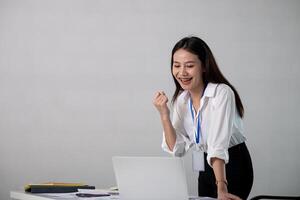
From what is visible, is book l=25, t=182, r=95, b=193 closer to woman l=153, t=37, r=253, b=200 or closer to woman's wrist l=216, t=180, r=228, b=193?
woman l=153, t=37, r=253, b=200

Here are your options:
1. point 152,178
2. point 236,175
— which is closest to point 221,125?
point 236,175

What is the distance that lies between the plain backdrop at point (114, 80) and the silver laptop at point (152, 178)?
9.29ft

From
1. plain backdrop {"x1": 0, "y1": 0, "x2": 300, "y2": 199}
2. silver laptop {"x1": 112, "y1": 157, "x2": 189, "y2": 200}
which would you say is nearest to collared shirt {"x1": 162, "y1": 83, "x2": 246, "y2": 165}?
silver laptop {"x1": 112, "y1": 157, "x2": 189, "y2": 200}

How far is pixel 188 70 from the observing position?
100 inches

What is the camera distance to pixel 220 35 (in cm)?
498

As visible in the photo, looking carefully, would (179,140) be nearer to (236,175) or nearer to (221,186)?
(236,175)

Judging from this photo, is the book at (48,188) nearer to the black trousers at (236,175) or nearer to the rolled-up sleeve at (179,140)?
the rolled-up sleeve at (179,140)

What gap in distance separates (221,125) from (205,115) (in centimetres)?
16

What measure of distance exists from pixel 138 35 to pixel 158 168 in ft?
9.93

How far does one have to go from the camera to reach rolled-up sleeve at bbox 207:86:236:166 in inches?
92.5

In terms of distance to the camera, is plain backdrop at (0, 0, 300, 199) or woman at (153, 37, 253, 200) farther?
plain backdrop at (0, 0, 300, 199)

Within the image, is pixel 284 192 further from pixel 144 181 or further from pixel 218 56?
pixel 144 181

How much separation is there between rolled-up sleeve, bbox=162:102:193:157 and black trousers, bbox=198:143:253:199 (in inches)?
4.4

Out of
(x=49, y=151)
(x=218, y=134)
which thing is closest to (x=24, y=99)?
(x=49, y=151)
